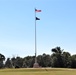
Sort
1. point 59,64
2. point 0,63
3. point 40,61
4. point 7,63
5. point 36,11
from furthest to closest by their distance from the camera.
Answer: point 7,63
point 0,63
point 40,61
point 59,64
point 36,11

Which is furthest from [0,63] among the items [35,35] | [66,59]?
[35,35]

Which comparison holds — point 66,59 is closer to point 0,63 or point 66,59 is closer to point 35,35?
point 35,35

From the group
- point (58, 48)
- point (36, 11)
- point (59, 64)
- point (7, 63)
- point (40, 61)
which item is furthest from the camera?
point (7, 63)

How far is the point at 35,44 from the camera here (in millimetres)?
54750

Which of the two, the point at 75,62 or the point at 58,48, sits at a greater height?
the point at 58,48

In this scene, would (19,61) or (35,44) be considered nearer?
(35,44)

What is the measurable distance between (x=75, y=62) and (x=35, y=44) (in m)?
31.2

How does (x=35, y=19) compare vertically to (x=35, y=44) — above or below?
above

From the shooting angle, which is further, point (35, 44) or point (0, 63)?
point (0, 63)

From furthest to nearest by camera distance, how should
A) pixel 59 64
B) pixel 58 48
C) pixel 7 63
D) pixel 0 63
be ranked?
pixel 7 63 → pixel 0 63 → pixel 58 48 → pixel 59 64

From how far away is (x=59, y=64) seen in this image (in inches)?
3159

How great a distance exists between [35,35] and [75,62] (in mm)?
30779

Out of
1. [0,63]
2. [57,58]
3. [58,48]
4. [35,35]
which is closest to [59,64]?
[57,58]

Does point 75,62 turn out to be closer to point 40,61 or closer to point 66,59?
point 66,59
